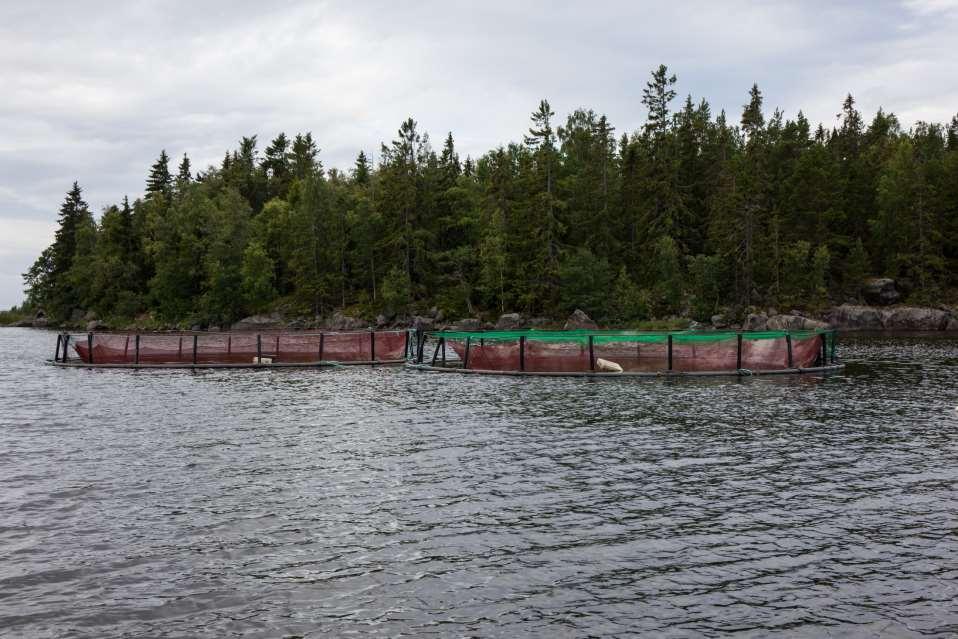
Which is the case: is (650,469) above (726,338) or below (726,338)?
below

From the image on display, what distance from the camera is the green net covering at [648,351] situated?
46.3 m

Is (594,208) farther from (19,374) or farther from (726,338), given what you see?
(19,374)

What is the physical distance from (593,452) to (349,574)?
41.2ft

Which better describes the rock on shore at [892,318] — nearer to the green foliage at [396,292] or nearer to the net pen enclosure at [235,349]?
the green foliage at [396,292]

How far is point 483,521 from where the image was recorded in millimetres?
16422

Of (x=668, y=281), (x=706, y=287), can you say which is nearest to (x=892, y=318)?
(x=706, y=287)

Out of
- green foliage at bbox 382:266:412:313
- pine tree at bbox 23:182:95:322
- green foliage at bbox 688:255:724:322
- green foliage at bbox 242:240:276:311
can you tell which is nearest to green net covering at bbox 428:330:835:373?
green foliage at bbox 688:255:724:322

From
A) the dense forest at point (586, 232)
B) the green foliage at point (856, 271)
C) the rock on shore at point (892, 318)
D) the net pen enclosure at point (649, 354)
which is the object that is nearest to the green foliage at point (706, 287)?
the dense forest at point (586, 232)

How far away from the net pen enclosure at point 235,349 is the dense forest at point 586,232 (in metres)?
56.3

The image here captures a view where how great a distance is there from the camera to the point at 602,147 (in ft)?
416

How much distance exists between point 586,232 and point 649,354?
254ft

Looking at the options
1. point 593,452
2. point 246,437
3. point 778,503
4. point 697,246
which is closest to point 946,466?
point 778,503

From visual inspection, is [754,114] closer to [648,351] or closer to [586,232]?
[586,232]

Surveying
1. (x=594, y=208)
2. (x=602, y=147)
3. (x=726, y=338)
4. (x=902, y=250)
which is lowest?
(x=726, y=338)
